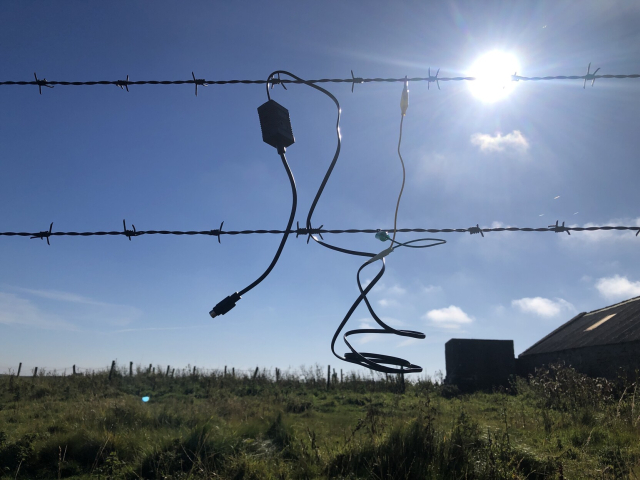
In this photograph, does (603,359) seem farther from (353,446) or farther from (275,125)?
(275,125)

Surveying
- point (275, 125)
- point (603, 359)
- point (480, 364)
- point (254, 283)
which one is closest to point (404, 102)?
point (275, 125)

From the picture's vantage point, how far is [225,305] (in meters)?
1.71

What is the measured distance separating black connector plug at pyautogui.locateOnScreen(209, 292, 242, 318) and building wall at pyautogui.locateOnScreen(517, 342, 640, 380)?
11.1 meters

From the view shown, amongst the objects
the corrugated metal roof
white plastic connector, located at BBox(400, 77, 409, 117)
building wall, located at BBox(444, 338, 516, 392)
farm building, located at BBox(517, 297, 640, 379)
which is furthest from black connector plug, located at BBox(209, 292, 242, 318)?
building wall, located at BBox(444, 338, 516, 392)

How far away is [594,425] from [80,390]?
19216mm

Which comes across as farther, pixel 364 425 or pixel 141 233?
pixel 364 425

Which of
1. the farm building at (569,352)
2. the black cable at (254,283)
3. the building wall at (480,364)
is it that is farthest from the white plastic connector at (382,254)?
the building wall at (480,364)

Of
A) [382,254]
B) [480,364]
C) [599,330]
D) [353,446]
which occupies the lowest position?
[353,446]

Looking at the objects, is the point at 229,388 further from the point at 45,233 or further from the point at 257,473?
the point at 45,233

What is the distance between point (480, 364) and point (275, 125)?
19434 millimetres

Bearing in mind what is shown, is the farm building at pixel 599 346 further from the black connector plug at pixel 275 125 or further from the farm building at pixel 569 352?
the black connector plug at pixel 275 125

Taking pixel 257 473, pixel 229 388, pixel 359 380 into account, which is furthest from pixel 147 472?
pixel 359 380

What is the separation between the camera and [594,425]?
5629 mm

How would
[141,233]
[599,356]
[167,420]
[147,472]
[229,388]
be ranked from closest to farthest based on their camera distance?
1. [141,233]
2. [147,472]
3. [167,420]
4. [599,356]
5. [229,388]
